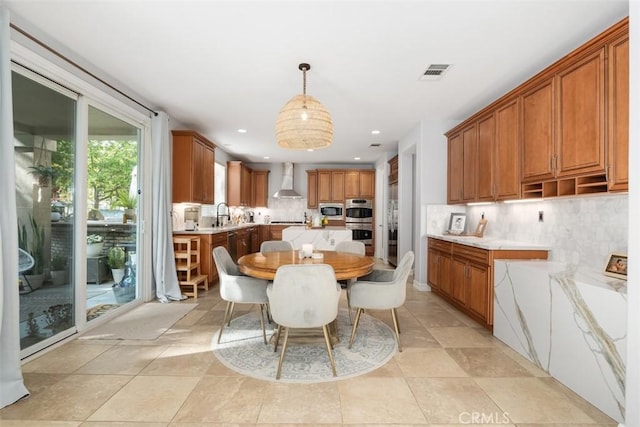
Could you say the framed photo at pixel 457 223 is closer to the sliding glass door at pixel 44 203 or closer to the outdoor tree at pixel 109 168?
the outdoor tree at pixel 109 168

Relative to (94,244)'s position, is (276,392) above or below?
below

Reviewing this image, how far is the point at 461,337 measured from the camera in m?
3.04

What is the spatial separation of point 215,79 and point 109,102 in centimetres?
118

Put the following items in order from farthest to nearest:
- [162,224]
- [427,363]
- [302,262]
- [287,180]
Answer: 1. [287,180]
2. [162,224]
3. [302,262]
4. [427,363]

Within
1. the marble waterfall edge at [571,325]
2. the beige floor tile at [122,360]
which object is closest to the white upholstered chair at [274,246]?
the beige floor tile at [122,360]

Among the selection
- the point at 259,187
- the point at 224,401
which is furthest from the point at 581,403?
the point at 259,187

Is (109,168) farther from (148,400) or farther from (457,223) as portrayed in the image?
(457,223)

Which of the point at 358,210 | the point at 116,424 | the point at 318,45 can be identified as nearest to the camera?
the point at 116,424

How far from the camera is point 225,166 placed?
24.1ft

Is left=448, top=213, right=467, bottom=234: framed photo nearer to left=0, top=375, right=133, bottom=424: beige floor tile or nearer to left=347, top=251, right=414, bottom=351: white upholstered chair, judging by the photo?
left=347, top=251, right=414, bottom=351: white upholstered chair

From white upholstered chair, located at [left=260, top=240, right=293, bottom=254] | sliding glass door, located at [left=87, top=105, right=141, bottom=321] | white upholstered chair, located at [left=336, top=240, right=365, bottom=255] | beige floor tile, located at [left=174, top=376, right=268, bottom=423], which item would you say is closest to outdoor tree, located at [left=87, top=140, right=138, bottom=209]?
sliding glass door, located at [left=87, top=105, right=141, bottom=321]

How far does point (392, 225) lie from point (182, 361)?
498 cm

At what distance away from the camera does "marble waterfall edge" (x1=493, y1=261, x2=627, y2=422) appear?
1.82m

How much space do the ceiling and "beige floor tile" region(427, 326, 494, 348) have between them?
2.58m
